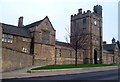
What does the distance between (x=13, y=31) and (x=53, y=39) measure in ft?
35.5

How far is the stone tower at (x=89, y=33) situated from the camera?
6921 cm

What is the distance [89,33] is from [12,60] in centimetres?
3791

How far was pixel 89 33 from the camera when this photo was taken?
70250mm

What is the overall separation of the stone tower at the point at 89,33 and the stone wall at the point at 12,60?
95.4ft

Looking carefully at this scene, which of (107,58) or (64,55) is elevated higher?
(64,55)

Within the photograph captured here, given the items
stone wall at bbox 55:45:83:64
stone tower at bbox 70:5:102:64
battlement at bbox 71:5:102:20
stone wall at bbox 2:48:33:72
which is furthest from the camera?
battlement at bbox 71:5:102:20

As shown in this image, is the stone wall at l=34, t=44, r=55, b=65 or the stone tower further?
the stone tower

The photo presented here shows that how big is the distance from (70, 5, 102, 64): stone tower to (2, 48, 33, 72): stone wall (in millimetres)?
29083

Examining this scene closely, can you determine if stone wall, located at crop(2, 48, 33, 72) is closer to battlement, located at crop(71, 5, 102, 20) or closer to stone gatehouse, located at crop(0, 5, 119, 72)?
stone gatehouse, located at crop(0, 5, 119, 72)

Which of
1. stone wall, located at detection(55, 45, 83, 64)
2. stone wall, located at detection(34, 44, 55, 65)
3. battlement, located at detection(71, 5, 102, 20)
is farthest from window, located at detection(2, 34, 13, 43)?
battlement, located at detection(71, 5, 102, 20)

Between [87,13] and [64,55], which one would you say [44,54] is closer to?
[64,55]

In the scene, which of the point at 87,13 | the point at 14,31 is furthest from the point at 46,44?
the point at 87,13

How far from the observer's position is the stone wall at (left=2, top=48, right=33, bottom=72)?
1357 inches

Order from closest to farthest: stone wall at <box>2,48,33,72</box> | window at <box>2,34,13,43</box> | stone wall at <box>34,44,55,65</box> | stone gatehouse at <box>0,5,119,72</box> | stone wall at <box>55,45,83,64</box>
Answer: stone wall at <box>2,48,33,72</box>, stone gatehouse at <box>0,5,119,72</box>, window at <box>2,34,13,43</box>, stone wall at <box>34,44,55,65</box>, stone wall at <box>55,45,83,64</box>
